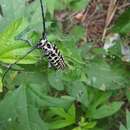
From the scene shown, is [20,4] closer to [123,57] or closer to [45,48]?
[45,48]

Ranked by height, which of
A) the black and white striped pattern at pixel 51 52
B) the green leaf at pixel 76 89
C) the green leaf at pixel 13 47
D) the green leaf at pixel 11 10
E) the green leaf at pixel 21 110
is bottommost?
the green leaf at pixel 21 110

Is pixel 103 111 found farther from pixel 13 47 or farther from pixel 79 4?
pixel 13 47

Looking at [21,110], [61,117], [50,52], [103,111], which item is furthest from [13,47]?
[103,111]

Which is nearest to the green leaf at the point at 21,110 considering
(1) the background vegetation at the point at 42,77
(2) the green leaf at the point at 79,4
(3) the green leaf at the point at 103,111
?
(1) the background vegetation at the point at 42,77

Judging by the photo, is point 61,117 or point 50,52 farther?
point 61,117

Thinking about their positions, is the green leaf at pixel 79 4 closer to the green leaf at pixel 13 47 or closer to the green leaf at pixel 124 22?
the green leaf at pixel 124 22

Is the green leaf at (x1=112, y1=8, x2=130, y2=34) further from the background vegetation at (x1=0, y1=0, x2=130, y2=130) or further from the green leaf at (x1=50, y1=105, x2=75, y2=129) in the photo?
the green leaf at (x1=50, y1=105, x2=75, y2=129)
